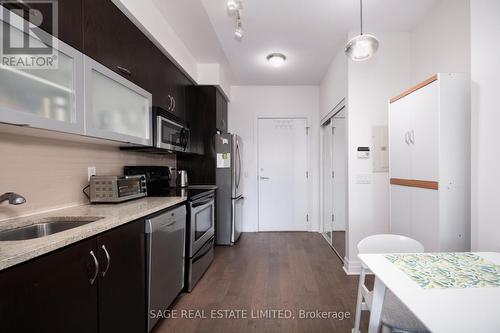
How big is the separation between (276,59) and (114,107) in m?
2.23

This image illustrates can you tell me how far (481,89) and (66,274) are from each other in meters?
2.67

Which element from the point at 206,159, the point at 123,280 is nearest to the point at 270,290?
the point at 123,280

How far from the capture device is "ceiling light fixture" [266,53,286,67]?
312 cm

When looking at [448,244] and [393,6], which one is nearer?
[448,244]

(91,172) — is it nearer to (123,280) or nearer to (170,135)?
(170,135)

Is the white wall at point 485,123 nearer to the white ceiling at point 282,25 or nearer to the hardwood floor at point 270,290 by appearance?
the white ceiling at point 282,25

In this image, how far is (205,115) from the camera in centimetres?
344

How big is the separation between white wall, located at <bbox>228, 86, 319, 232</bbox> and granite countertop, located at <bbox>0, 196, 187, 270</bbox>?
242 cm

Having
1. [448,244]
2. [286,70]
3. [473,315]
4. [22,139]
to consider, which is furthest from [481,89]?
[22,139]

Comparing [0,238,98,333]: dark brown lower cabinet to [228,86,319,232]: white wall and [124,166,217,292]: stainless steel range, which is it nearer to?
[124,166,217,292]: stainless steel range

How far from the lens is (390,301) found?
3.99 feet

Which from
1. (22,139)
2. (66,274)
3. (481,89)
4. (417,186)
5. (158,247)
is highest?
(481,89)

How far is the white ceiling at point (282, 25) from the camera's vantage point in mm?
2146

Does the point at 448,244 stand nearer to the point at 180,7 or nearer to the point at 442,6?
the point at 442,6
